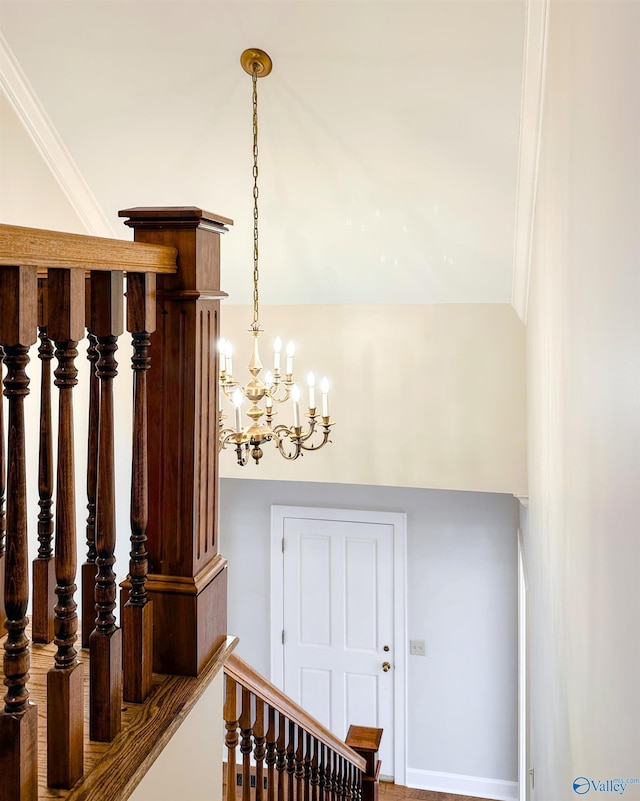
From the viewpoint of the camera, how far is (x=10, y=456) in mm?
906

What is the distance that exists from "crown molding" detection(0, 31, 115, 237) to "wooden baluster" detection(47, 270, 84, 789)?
2.74 meters

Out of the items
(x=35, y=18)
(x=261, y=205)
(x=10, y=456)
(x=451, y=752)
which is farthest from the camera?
(x=451, y=752)

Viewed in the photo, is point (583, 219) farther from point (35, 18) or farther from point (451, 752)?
point (451, 752)

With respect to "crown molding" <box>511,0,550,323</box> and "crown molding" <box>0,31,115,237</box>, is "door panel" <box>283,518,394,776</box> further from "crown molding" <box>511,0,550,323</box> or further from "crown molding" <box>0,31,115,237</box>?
"crown molding" <box>0,31,115,237</box>

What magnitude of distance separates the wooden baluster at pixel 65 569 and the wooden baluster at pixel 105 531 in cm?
7

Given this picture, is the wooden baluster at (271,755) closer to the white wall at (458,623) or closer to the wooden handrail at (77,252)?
the wooden handrail at (77,252)

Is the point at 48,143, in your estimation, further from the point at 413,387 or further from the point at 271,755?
the point at 271,755

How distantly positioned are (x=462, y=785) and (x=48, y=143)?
15.7ft

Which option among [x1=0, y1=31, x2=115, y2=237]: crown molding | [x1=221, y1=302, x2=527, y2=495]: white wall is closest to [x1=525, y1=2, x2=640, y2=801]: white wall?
[x1=221, y1=302, x2=527, y2=495]: white wall

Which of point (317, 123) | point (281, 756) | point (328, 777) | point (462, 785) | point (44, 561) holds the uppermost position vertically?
point (317, 123)

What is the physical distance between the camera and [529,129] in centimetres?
284

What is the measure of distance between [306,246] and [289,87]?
2.99ft

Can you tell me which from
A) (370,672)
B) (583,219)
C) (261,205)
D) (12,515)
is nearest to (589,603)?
(583,219)

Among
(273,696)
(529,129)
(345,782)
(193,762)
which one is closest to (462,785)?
(345,782)
